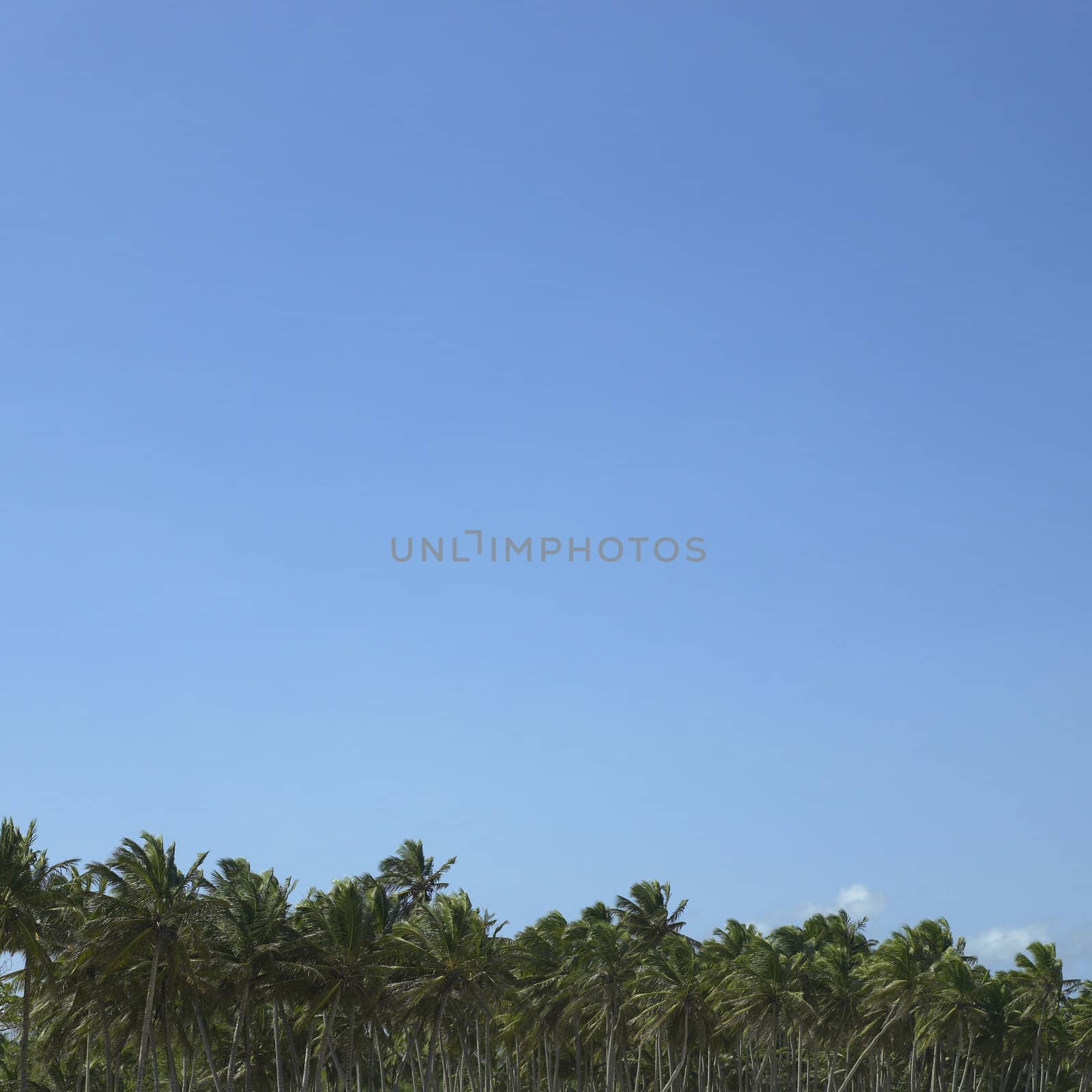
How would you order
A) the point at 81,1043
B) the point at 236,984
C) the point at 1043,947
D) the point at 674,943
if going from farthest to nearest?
1. the point at 1043,947
2. the point at 674,943
3. the point at 81,1043
4. the point at 236,984

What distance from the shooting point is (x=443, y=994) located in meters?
50.8

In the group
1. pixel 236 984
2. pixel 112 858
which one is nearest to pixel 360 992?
pixel 236 984

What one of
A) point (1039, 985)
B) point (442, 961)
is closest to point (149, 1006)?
point (442, 961)

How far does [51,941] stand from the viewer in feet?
141

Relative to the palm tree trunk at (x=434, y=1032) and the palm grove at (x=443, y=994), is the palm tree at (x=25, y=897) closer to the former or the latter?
the palm grove at (x=443, y=994)

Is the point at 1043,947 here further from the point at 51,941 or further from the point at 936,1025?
Answer: the point at 51,941

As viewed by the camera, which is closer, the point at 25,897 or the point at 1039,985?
the point at 25,897

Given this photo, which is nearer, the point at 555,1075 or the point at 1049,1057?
the point at 555,1075

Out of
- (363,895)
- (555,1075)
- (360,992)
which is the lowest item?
(555,1075)

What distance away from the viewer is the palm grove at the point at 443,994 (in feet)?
145

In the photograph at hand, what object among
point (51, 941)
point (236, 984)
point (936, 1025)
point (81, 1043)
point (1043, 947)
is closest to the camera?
point (51, 941)

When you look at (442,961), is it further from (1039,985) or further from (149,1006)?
(1039,985)

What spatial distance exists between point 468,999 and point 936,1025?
107 feet

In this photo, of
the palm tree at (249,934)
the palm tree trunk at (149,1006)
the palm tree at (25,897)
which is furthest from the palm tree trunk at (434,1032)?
the palm tree at (25,897)
